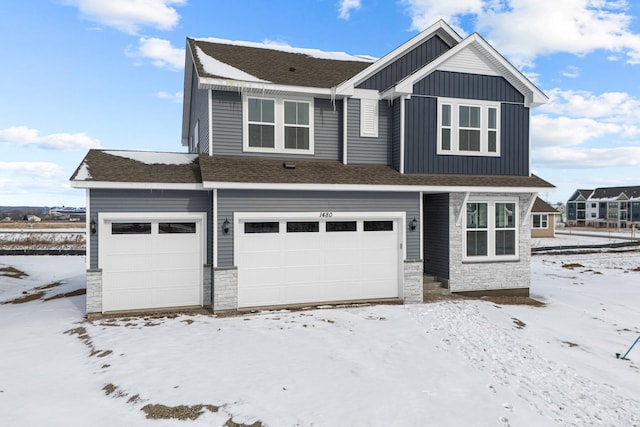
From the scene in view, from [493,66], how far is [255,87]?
7.67m

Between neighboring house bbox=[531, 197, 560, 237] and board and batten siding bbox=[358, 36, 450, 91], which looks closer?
board and batten siding bbox=[358, 36, 450, 91]

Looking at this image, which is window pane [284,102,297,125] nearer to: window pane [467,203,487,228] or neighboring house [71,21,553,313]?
neighboring house [71,21,553,313]

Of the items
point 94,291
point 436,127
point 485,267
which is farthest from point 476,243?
point 94,291

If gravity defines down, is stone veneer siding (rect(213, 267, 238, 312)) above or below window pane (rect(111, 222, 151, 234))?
below

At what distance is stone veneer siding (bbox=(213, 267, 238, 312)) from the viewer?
1075cm

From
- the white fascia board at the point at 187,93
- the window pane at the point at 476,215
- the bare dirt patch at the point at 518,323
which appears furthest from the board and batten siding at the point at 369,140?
the white fascia board at the point at 187,93

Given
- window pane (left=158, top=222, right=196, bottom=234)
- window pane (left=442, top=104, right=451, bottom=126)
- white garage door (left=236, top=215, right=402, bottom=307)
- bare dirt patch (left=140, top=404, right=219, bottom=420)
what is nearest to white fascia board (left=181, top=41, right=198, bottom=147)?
window pane (left=158, top=222, right=196, bottom=234)

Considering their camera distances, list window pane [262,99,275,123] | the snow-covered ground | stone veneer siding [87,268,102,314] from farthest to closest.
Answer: window pane [262,99,275,123], stone veneer siding [87,268,102,314], the snow-covered ground

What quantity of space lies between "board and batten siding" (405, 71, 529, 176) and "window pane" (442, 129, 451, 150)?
0.88ft

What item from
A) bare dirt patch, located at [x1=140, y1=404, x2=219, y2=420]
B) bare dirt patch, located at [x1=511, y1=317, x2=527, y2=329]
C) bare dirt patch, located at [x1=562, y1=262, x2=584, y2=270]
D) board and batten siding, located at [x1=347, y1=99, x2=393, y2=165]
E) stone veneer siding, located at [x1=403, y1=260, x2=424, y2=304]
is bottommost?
bare dirt patch, located at [x1=511, y1=317, x2=527, y2=329]

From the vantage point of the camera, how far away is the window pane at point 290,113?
42.1ft

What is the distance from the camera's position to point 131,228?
1093cm

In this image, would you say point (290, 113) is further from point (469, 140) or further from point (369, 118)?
point (469, 140)

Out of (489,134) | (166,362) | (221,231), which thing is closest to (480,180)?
(489,134)
